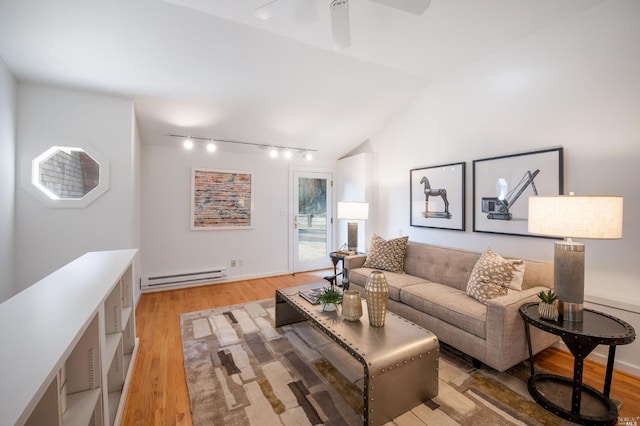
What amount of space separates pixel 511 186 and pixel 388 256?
4.83ft

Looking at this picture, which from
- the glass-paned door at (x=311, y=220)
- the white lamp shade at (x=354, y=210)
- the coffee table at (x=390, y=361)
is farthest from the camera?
the glass-paned door at (x=311, y=220)

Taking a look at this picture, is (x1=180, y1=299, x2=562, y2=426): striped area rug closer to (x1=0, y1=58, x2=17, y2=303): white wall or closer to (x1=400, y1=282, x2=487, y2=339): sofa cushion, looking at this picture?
(x1=400, y1=282, x2=487, y2=339): sofa cushion

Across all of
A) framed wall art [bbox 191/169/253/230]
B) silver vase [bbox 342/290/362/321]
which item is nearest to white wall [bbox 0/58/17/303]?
framed wall art [bbox 191/169/253/230]

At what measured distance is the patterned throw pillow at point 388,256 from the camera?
132 inches

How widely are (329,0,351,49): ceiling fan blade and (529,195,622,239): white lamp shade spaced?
1731mm

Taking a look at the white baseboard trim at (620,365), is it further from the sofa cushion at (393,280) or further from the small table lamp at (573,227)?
the sofa cushion at (393,280)

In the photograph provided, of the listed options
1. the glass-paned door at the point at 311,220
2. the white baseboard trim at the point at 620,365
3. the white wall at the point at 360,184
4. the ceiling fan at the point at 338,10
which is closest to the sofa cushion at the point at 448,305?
the white baseboard trim at the point at 620,365

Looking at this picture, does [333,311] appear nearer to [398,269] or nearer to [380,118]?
[398,269]

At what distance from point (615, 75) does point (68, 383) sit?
3.98 m

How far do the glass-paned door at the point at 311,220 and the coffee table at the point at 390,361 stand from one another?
10.4ft

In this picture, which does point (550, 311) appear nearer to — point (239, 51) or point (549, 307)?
point (549, 307)

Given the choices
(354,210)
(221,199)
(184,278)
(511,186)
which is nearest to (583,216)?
(511,186)

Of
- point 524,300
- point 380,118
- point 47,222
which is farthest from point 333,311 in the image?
point 380,118

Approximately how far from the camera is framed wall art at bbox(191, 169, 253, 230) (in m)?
4.34
